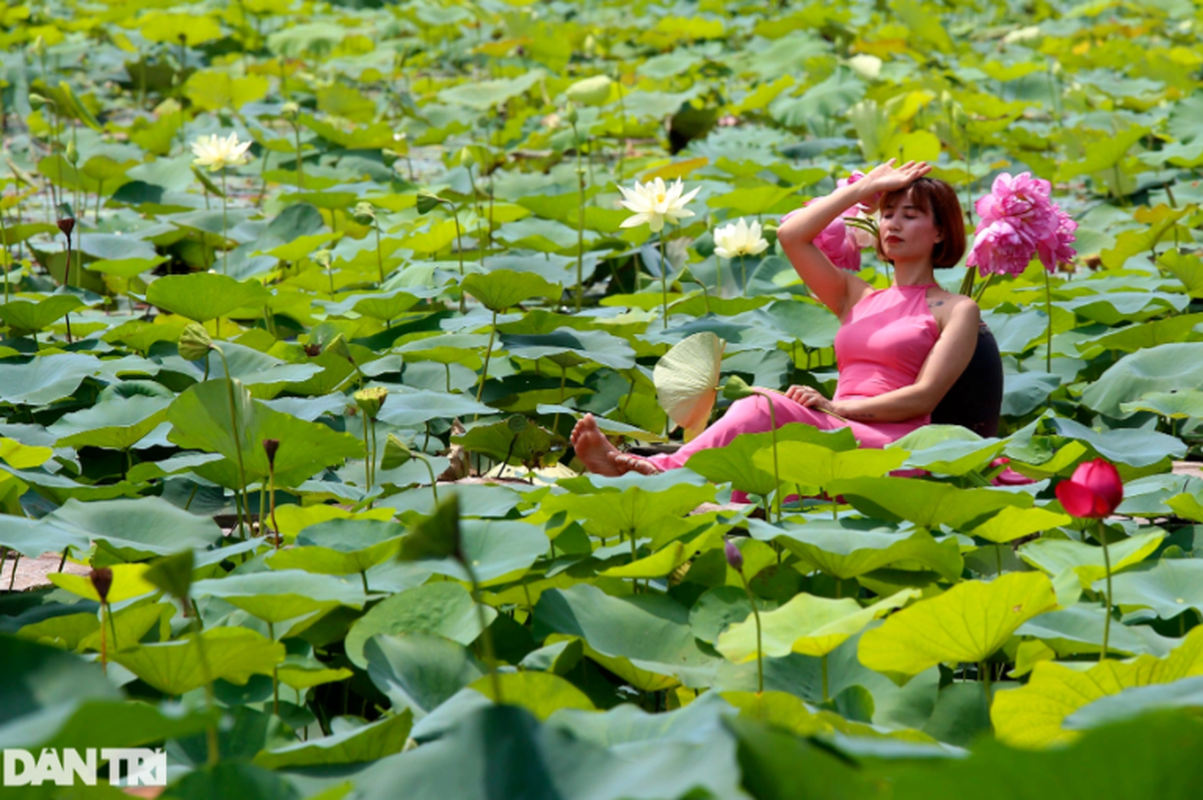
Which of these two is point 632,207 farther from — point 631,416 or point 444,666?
point 444,666

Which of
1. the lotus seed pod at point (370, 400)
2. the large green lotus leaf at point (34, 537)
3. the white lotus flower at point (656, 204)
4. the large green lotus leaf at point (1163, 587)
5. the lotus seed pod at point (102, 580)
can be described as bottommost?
the large green lotus leaf at point (1163, 587)

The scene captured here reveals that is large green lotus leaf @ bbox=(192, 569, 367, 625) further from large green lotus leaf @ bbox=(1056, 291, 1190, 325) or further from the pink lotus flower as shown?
large green lotus leaf @ bbox=(1056, 291, 1190, 325)

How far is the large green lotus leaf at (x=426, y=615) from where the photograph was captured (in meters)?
1.20

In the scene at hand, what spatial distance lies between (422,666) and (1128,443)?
1283mm

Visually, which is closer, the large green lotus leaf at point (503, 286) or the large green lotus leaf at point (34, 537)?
the large green lotus leaf at point (34, 537)

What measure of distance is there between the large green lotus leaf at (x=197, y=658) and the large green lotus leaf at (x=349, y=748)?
99 millimetres

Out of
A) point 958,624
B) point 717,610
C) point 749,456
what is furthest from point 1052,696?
point 749,456

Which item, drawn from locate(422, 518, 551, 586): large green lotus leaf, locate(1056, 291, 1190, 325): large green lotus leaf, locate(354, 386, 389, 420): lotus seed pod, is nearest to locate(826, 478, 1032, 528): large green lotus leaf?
locate(422, 518, 551, 586): large green lotus leaf

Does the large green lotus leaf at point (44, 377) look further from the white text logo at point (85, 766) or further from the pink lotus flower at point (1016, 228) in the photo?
the pink lotus flower at point (1016, 228)

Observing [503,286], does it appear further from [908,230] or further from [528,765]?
[528,765]

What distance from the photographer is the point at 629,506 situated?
135 cm

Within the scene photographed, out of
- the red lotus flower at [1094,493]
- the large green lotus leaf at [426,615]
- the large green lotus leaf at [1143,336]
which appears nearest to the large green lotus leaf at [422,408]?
the large green lotus leaf at [426,615]

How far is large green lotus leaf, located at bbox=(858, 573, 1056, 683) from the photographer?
105 cm

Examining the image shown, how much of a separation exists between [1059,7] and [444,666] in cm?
904
